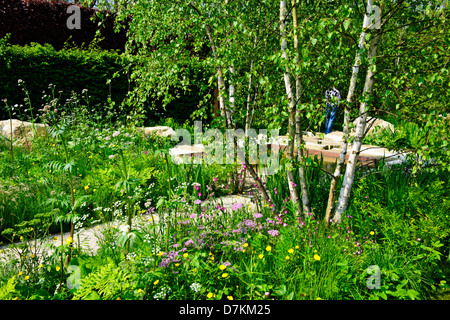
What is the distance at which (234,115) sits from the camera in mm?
3510

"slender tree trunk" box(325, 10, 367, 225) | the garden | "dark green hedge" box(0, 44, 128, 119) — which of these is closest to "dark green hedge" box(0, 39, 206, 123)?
"dark green hedge" box(0, 44, 128, 119)

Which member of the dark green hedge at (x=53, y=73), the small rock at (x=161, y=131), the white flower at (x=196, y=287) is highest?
the dark green hedge at (x=53, y=73)

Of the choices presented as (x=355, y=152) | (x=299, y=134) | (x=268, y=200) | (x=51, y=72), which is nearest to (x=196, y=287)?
(x=268, y=200)

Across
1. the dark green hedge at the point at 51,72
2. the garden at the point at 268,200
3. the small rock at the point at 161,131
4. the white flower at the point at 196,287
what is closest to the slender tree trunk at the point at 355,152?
the garden at the point at 268,200

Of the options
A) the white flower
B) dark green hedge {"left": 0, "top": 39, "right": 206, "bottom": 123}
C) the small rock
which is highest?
dark green hedge {"left": 0, "top": 39, "right": 206, "bottom": 123}

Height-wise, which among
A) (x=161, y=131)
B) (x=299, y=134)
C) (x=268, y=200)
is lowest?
(x=268, y=200)

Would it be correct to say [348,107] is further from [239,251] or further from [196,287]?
[196,287]

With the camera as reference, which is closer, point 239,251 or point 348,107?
point 239,251

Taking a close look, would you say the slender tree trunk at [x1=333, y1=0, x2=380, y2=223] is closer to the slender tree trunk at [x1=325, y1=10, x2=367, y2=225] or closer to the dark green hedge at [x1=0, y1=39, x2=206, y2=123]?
the slender tree trunk at [x1=325, y1=10, x2=367, y2=225]

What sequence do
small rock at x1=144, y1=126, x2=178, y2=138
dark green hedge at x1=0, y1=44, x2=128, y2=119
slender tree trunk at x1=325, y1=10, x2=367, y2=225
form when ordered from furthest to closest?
1. dark green hedge at x1=0, y1=44, x2=128, y2=119
2. small rock at x1=144, y1=126, x2=178, y2=138
3. slender tree trunk at x1=325, y1=10, x2=367, y2=225

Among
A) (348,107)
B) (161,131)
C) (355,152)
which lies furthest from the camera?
(161,131)

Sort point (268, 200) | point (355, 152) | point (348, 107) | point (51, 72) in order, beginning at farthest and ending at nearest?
point (51, 72) < point (268, 200) < point (355, 152) < point (348, 107)

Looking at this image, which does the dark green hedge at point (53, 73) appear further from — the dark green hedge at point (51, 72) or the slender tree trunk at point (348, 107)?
the slender tree trunk at point (348, 107)
